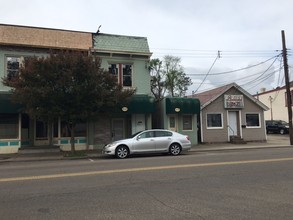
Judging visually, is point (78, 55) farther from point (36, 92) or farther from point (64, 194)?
point (64, 194)

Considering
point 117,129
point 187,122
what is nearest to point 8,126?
point 117,129

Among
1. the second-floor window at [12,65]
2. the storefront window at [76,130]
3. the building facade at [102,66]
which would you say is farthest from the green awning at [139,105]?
the second-floor window at [12,65]

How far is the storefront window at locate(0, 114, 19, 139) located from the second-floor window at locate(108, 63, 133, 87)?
7107mm

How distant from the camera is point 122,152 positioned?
55.2 feet

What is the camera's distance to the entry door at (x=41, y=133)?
21406 millimetres

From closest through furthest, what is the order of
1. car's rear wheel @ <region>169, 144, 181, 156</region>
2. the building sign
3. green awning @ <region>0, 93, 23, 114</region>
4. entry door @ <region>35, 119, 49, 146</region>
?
car's rear wheel @ <region>169, 144, 181, 156</region> < green awning @ <region>0, 93, 23, 114</region> < entry door @ <region>35, 119, 49, 146</region> < the building sign

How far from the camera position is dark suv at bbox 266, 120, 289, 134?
3740 cm

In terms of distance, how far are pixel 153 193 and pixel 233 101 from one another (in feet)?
67.1

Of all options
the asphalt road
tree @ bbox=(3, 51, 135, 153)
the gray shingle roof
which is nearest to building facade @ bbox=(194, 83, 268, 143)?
the gray shingle roof

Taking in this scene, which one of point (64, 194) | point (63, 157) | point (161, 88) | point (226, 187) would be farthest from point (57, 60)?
point (161, 88)

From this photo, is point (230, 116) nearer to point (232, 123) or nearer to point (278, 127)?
point (232, 123)

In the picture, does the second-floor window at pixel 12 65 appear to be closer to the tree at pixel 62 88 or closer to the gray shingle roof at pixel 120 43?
the tree at pixel 62 88

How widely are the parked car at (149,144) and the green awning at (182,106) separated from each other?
18.9 ft

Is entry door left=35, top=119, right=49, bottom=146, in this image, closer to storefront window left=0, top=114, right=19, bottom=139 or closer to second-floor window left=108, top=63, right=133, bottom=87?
storefront window left=0, top=114, right=19, bottom=139
